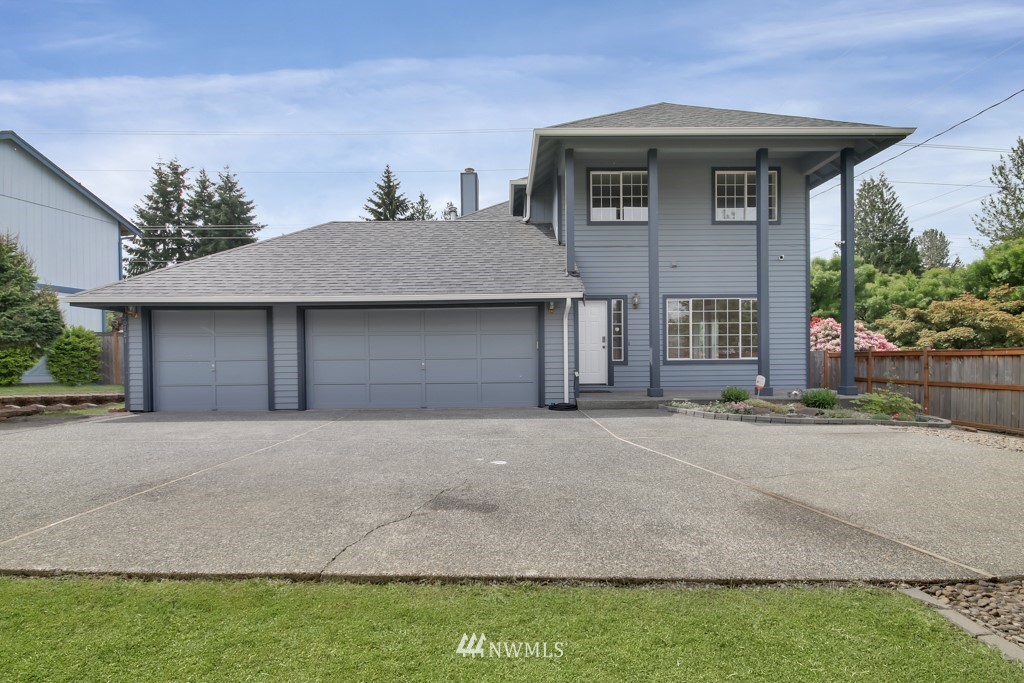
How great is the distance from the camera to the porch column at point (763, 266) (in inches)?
461

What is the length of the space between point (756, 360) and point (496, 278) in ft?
20.5

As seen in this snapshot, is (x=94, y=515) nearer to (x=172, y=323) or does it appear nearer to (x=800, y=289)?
(x=172, y=323)

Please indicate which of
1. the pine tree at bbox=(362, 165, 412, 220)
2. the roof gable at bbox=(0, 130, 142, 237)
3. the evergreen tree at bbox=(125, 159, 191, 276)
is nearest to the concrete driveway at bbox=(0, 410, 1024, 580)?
the roof gable at bbox=(0, 130, 142, 237)

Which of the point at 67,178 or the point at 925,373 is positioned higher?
the point at 67,178

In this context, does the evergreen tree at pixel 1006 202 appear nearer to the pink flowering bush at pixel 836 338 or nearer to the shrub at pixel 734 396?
the pink flowering bush at pixel 836 338

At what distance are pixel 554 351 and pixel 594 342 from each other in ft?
5.43

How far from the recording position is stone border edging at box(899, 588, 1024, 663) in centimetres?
249

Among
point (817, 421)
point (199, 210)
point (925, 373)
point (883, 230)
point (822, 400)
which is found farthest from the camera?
point (883, 230)

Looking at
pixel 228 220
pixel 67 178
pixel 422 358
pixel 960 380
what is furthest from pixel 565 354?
pixel 228 220

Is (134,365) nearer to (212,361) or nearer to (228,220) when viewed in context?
(212,361)

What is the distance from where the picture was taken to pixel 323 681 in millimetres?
2230

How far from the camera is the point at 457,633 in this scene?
2607 mm

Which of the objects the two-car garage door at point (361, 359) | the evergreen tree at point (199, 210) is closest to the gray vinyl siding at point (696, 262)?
the two-car garage door at point (361, 359)

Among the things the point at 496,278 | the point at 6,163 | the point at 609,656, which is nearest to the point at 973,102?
the point at 496,278
